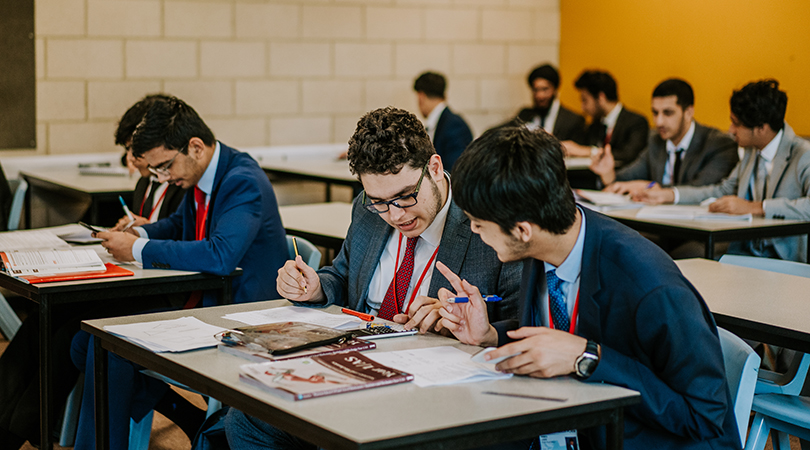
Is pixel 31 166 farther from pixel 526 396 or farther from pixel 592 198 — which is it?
pixel 526 396

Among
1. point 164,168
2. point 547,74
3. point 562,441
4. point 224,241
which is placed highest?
point 547,74

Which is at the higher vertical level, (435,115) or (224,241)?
(435,115)

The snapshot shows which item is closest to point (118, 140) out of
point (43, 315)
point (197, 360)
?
point (43, 315)

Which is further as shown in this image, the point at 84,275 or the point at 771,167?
the point at 771,167

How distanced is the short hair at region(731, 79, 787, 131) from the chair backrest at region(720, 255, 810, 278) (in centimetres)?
117

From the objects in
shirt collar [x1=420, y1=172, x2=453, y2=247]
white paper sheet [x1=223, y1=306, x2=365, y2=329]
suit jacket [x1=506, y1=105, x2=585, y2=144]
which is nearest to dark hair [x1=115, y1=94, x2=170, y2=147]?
white paper sheet [x1=223, y1=306, x2=365, y2=329]

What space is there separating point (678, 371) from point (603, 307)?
0.60 ft

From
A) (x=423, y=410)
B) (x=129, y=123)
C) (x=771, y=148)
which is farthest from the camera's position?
(x=771, y=148)

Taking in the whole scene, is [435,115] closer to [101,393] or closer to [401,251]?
[401,251]

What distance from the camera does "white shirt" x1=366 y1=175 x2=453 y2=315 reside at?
7.16 ft

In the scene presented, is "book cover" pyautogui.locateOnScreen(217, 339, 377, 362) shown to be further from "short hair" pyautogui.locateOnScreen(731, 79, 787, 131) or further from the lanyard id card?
"short hair" pyautogui.locateOnScreen(731, 79, 787, 131)

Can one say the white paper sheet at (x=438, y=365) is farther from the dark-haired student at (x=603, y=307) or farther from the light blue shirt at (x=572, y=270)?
the light blue shirt at (x=572, y=270)

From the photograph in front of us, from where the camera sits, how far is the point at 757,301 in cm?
237

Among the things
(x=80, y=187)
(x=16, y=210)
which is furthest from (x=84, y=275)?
(x=16, y=210)
